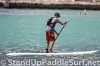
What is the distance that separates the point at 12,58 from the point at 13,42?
632 centimetres

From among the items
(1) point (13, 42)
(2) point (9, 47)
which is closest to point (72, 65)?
(2) point (9, 47)

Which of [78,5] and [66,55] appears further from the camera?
[78,5]

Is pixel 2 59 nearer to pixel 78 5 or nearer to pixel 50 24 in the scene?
pixel 50 24

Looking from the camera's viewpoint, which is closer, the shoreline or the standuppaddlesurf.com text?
the standuppaddlesurf.com text

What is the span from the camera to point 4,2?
86812 mm

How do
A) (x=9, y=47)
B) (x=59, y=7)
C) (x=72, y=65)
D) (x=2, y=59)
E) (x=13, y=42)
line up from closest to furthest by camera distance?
(x=72, y=65)
(x=2, y=59)
(x=9, y=47)
(x=13, y=42)
(x=59, y=7)

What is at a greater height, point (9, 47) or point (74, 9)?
point (9, 47)

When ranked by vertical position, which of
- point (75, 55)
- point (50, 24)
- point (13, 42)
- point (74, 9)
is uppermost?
point (50, 24)

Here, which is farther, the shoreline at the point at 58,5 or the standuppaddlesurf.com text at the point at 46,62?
the shoreline at the point at 58,5

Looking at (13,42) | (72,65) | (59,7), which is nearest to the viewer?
(72,65)

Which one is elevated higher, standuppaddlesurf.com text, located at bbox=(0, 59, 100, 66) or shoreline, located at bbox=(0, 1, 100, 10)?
standuppaddlesurf.com text, located at bbox=(0, 59, 100, 66)

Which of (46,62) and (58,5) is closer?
(46,62)

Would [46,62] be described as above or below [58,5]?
above

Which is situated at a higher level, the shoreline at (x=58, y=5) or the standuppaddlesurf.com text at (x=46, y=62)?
the standuppaddlesurf.com text at (x=46, y=62)
